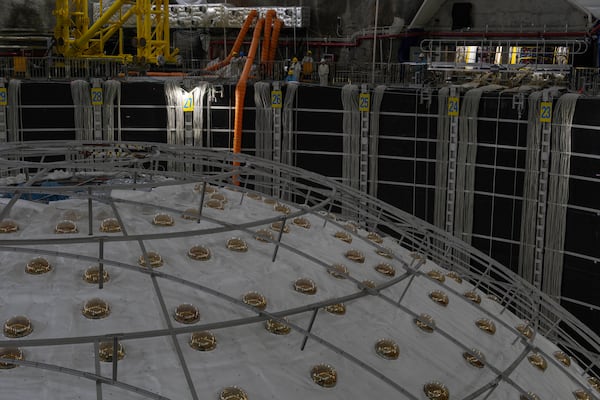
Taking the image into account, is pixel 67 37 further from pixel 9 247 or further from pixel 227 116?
pixel 9 247

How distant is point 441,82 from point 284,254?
19.9m

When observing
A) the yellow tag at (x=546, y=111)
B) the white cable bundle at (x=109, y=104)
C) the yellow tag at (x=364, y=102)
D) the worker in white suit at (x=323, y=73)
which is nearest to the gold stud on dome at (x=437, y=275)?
the yellow tag at (x=546, y=111)

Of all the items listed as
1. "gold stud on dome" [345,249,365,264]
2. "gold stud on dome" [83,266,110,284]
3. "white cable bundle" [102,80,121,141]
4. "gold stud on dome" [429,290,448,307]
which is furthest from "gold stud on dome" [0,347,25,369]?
"white cable bundle" [102,80,121,141]

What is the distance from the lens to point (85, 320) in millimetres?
8508

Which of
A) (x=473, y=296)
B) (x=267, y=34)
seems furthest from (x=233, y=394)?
(x=267, y=34)

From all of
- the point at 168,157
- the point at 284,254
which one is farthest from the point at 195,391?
the point at 168,157

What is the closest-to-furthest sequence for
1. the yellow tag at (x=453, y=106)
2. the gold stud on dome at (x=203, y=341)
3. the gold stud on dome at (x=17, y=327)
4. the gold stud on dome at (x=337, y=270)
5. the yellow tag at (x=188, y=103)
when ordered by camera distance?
the gold stud on dome at (x=17, y=327), the gold stud on dome at (x=203, y=341), the gold stud on dome at (x=337, y=270), the yellow tag at (x=453, y=106), the yellow tag at (x=188, y=103)

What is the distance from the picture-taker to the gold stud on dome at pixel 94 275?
9.22 metres

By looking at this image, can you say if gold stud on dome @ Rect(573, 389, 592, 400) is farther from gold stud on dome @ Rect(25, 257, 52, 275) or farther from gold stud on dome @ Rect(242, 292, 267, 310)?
gold stud on dome @ Rect(25, 257, 52, 275)

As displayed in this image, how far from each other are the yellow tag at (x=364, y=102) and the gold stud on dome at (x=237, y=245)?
1792 cm

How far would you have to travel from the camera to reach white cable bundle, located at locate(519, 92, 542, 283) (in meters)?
25.1

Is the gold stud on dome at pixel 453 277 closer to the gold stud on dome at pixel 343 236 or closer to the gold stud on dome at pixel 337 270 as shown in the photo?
the gold stud on dome at pixel 343 236

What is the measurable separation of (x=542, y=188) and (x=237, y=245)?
55.8 ft

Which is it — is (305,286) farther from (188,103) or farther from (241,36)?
(241,36)
